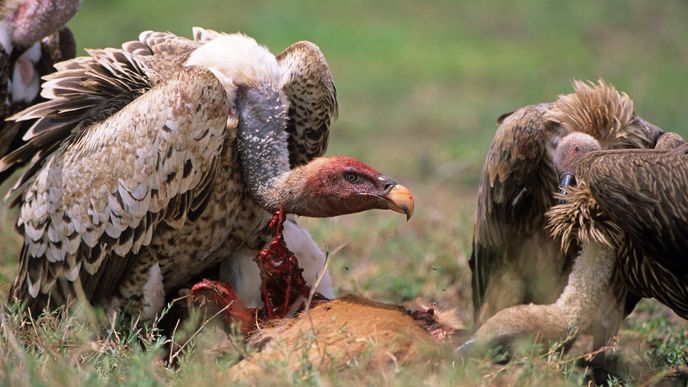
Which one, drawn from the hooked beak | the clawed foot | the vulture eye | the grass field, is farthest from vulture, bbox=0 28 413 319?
the hooked beak

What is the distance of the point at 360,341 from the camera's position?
12.5 feet

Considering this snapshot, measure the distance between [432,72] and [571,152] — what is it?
798cm

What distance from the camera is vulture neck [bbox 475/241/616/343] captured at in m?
4.04

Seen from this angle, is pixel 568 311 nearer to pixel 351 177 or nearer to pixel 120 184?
pixel 351 177

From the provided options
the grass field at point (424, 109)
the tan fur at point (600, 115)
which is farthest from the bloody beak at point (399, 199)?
the tan fur at point (600, 115)

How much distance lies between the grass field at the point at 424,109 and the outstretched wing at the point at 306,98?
81 centimetres

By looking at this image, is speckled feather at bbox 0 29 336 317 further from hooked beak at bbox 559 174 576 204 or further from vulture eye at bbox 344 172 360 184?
hooked beak at bbox 559 174 576 204

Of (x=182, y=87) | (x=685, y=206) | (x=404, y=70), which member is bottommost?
(x=404, y=70)

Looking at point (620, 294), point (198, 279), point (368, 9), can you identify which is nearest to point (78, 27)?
point (368, 9)

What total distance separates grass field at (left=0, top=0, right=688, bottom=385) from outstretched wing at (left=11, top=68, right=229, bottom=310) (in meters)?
0.37

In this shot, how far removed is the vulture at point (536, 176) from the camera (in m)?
5.10

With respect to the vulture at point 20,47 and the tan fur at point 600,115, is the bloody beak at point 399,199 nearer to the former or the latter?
the tan fur at point 600,115

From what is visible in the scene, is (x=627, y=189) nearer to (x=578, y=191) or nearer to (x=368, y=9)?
(x=578, y=191)

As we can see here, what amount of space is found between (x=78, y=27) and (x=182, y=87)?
1024 cm
